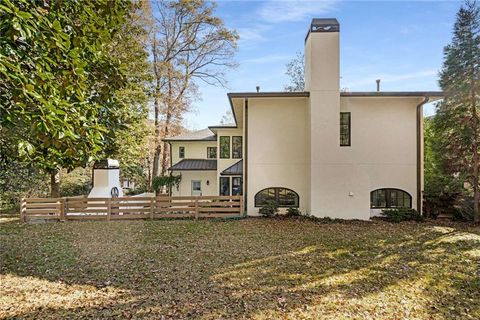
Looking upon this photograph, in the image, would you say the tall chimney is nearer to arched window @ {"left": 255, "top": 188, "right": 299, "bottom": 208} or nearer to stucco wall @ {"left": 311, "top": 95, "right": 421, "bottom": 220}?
stucco wall @ {"left": 311, "top": 95, "right": 421, "bottom": 220}

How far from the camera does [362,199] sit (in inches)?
445

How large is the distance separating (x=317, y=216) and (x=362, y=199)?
75.4 inches

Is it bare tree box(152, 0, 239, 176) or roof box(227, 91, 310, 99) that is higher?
bare tree box(152, 0, 239, 176)

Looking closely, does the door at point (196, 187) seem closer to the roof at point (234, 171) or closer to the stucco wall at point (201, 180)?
the stucco wall at point (201, 180)

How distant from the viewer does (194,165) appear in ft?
60.8

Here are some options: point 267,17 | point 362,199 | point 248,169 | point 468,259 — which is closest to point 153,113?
point 248,169

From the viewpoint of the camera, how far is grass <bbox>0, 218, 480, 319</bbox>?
4133 mm

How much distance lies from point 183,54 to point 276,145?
1415cm

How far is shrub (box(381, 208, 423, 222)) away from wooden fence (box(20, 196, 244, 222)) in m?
6.06

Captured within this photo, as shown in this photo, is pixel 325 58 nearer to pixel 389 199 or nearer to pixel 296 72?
pixel 389 199

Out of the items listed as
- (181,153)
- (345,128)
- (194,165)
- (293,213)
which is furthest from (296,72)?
(293,213)

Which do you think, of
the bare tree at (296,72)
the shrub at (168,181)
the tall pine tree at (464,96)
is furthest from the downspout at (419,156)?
the bare tree at (296,72)

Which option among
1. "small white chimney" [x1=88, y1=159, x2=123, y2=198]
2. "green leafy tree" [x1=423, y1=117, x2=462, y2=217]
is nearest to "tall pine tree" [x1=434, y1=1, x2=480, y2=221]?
"green leafy tree" [x1=423, y1=117, x2=462, y2=217]

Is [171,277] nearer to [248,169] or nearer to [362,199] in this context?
[248,169]
